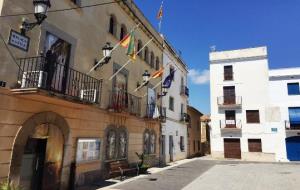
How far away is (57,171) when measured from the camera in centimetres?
964

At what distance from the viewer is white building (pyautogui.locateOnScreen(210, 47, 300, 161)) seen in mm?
27438

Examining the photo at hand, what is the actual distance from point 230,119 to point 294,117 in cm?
646

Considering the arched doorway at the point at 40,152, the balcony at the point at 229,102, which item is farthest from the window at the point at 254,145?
the arched doorway at the point at 40,152

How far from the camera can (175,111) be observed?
2500cm

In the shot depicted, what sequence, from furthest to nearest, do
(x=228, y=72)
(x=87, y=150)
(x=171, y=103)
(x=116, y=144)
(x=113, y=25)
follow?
(x=228, y=72), (x=171, y=103), (x=113, y=25), (x=116, y=144), (x=87, y=150)

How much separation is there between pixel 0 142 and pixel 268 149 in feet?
87.0

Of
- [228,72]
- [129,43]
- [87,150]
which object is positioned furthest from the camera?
[228,72]

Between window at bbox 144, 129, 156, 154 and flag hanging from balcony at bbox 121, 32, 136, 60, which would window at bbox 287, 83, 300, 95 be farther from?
flag hanging from balcony at bbox 121, 32, 136, 60

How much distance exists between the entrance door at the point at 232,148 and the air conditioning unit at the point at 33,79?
25.3 metres

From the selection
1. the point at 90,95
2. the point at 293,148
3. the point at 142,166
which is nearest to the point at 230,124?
the point at 293,148

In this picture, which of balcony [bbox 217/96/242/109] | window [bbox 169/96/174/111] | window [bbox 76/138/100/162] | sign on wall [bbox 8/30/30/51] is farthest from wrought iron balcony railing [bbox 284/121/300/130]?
sign on wall [bbox 8/30/30/51]

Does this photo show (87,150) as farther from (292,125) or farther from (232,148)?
(292,125)

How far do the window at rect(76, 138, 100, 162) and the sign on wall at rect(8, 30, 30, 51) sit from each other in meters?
4.37

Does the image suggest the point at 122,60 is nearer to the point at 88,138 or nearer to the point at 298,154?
the point at 88,138
